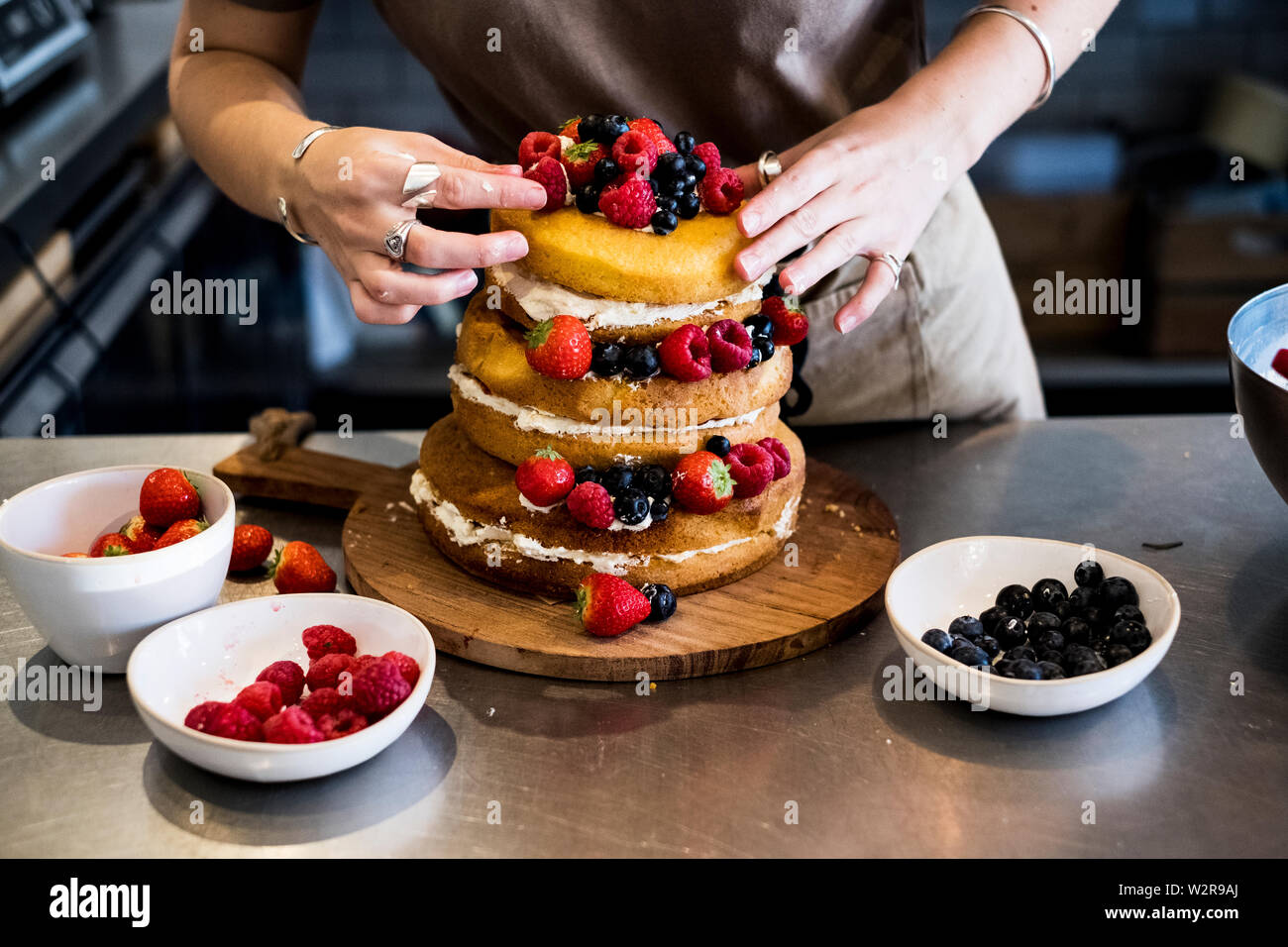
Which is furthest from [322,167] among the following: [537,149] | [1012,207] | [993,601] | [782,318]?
[1012,207]

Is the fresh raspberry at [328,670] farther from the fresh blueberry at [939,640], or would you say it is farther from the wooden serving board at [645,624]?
the fresh blueberry at [939,640]

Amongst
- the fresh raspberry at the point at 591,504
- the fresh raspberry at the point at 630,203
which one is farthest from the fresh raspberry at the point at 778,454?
the fresh raspberry at the point at 630,203

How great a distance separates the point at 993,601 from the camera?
1.50 meters

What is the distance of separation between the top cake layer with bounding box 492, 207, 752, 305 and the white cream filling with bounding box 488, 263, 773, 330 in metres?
0.01

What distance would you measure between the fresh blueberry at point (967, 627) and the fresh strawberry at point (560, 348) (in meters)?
0.54

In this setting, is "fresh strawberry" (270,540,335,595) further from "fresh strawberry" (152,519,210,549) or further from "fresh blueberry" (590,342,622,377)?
"fresh blueberry" (590,342,622,377)

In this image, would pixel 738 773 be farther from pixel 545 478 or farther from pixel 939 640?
pixel 545 478

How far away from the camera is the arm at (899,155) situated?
1.52m

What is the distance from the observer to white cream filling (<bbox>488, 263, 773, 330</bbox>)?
4.86 ft

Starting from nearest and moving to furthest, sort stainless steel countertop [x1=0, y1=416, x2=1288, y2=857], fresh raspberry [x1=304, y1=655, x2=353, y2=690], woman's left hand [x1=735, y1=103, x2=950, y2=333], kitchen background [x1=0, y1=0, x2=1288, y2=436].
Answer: stainless steel countertop [x1=0, y1=416, x2=1288, y2=857], fresh raspberry [x1=304, y1=655, x2=353, y2=690], woman's left hand [x1=735, y1=103, x2=950, y2=333], kitchen background [x1=0, y1=0, x2=1288, y2=436]

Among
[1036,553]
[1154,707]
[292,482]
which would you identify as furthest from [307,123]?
[1154,707]

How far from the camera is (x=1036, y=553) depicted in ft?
5.02

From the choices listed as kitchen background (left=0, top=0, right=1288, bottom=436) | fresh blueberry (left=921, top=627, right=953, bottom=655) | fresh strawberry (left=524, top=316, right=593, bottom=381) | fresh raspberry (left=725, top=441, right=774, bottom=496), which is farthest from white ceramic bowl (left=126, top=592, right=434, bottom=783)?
kitchen background (left=0, top=0, right=1288, bottom=436)

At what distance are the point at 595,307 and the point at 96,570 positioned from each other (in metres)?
0.64
